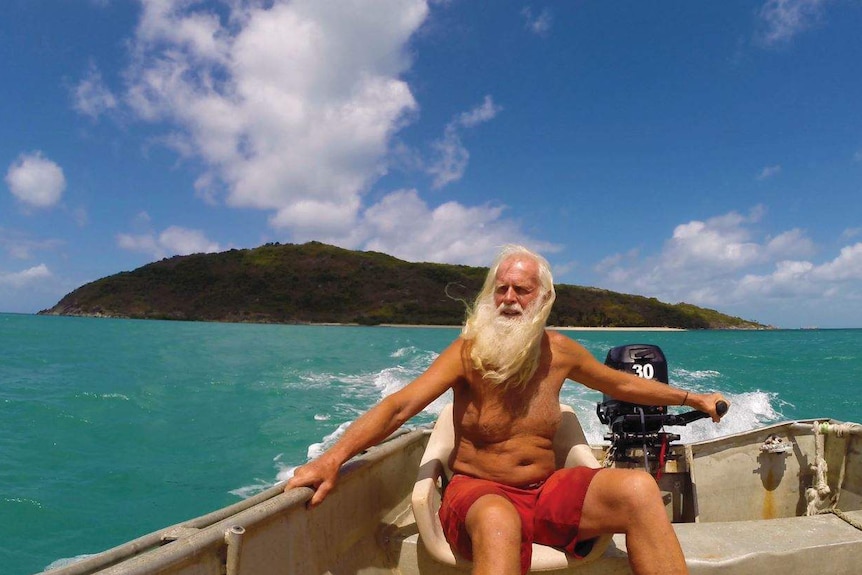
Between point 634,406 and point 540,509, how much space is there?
1.68 metres

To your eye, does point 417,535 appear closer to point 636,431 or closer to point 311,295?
point 636,431

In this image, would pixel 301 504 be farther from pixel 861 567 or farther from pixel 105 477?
pixel 105 477

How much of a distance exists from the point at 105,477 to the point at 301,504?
7.96 metres

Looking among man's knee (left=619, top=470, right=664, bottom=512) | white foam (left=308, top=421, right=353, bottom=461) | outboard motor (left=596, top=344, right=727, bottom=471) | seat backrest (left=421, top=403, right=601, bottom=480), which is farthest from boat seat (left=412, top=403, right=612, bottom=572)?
white foam (left=308, top=421, right=353, bottom=461)

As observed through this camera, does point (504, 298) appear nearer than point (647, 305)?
Yes

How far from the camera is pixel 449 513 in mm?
2307

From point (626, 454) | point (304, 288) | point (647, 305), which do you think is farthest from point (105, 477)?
point (647, 305)

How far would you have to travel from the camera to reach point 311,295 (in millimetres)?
101625

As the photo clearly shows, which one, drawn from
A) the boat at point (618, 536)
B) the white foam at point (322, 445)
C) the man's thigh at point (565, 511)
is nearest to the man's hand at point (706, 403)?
the boat at point (618, 536)

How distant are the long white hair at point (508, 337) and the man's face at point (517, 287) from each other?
0.07ft

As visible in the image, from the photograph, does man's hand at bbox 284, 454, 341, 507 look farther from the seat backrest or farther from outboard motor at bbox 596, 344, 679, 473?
outboard motor at bbox 596, 344, 679, 473

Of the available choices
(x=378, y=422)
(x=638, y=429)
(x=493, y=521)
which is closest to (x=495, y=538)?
(x=493, y=521)

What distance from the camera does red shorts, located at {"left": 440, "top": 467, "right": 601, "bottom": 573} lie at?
2.23 meters

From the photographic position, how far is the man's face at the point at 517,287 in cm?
256
